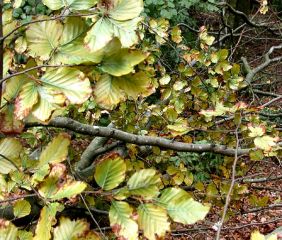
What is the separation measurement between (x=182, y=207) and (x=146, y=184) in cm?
8

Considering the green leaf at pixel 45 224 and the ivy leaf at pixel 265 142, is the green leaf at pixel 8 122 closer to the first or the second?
the green leaf at pixel 45 224

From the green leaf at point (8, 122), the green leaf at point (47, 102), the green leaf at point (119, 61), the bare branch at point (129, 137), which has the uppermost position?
the green leaf at point (119, 61)

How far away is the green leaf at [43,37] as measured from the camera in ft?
2.69

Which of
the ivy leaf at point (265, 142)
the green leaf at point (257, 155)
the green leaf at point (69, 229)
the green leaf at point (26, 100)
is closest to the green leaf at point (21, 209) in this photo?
the green leaf at point (69, 229)

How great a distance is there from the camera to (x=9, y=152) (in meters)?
0.96

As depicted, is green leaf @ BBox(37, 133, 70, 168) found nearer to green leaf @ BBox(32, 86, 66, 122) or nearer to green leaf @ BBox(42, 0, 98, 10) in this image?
green leaf @ BBox(32, 86, 66, 122)

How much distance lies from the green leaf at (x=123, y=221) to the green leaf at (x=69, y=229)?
0.06m

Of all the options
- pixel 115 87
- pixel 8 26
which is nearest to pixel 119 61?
pixel 115 87

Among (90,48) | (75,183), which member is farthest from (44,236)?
(90,48)

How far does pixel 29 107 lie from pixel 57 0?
0.68ft

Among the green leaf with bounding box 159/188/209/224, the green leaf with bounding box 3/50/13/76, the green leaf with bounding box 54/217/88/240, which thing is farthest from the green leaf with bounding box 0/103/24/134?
the green leaf with bounding box 159/188/209/224

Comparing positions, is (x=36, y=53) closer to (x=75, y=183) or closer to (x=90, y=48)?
(x=90, y=48)

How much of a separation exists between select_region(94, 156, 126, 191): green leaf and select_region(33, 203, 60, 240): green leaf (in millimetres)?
122

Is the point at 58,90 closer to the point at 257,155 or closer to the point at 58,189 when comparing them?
the point at 58,189
